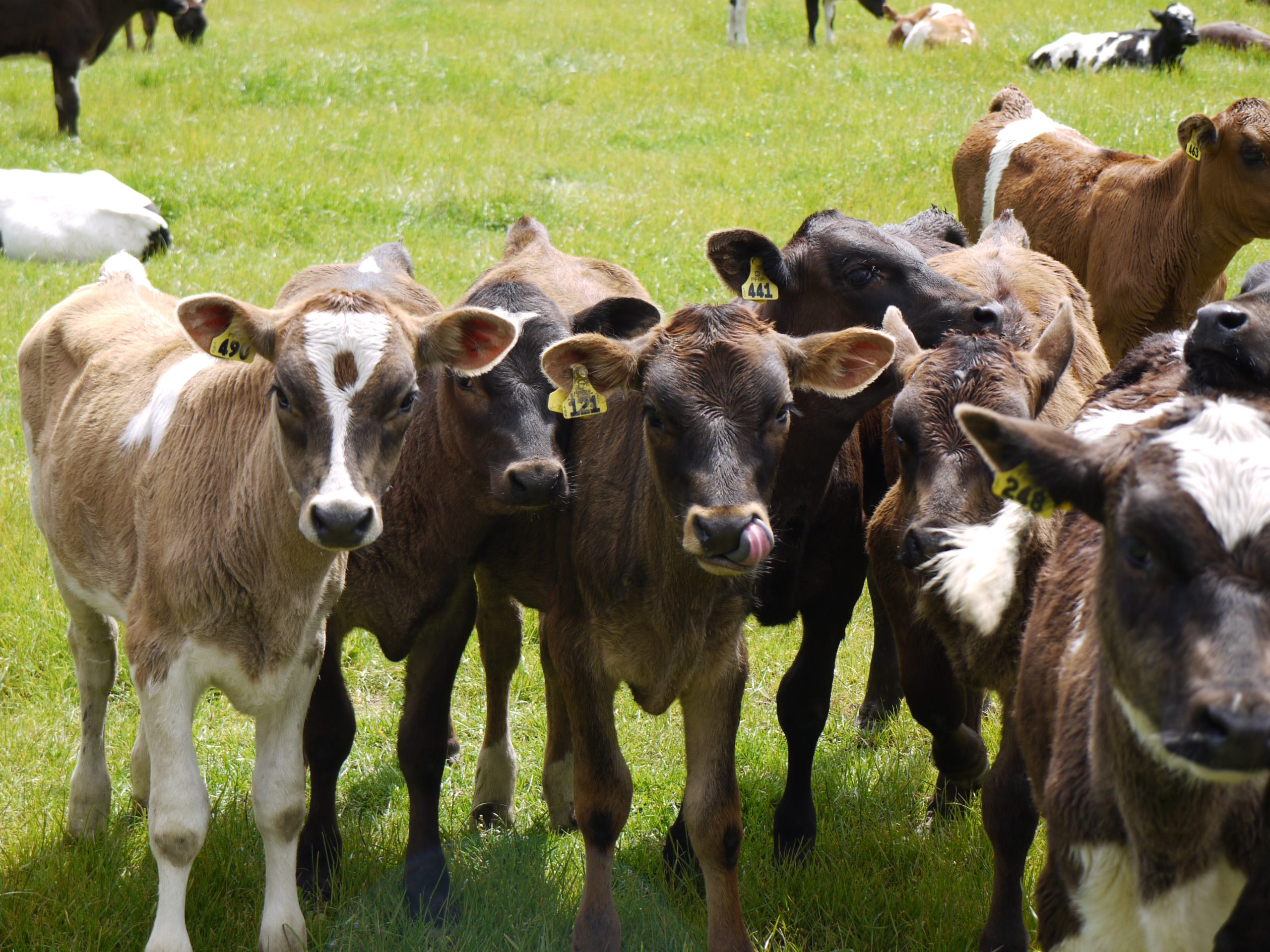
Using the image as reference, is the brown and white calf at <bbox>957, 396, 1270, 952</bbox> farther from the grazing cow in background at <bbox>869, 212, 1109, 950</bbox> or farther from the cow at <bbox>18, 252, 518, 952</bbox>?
the cow at <bbox>18, 252, 518, 952</bbox>

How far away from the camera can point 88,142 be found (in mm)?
14781

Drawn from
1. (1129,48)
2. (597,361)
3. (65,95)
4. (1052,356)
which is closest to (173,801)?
(597,361)

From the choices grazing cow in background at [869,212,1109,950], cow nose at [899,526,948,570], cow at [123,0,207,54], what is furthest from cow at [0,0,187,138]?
cow nose at [899,526,948,570]

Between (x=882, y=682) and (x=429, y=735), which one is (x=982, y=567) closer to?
(x=429, y=735)

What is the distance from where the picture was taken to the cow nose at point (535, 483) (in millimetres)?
4203

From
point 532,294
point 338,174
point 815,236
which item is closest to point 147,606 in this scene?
point 532,294

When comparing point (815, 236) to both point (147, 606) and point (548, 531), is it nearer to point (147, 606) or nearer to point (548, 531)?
point (548, 531)

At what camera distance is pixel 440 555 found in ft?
15.2

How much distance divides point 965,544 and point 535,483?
4.64 ft

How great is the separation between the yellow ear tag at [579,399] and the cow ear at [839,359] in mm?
674

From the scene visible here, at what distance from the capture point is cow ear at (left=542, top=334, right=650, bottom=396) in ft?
13.4

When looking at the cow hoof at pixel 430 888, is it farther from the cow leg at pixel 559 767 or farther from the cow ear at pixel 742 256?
the cow ear at pixel 742 256

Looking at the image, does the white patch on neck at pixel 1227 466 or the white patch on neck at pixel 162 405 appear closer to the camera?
the white patch on neck at pixel 1227 466

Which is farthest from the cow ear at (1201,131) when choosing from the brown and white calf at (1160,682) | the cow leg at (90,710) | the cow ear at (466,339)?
the cow leg at (90,710)
